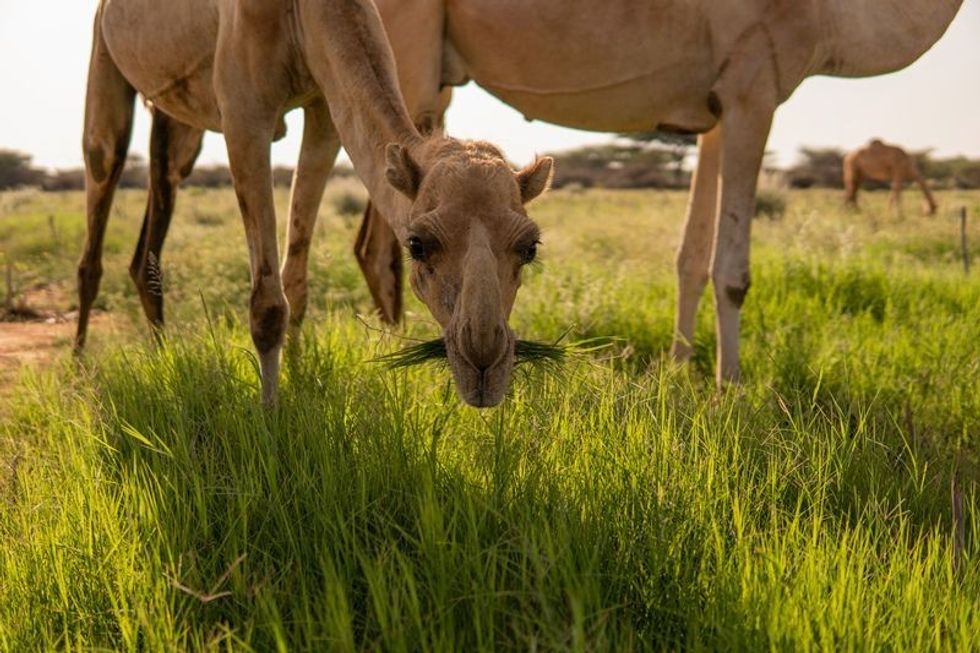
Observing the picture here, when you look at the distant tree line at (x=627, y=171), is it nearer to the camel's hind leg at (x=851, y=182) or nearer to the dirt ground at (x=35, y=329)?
the camel's hind leg at (x=851, y=182)

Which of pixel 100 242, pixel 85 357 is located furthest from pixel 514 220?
pixel 100 242

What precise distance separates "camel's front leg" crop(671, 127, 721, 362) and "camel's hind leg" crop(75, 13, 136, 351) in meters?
3.57

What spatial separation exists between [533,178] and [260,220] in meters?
1.64

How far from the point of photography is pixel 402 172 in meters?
2.91

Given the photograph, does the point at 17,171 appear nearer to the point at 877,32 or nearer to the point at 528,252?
the point at 877,32

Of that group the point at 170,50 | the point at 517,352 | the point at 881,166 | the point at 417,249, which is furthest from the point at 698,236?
the point at 881,166

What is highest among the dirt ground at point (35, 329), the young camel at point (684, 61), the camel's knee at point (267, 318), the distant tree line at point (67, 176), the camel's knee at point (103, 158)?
the distant tree line at point (67, 176)

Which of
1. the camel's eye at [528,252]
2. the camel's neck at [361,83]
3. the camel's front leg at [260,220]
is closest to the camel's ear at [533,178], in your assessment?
the camel's eye at [528,252]

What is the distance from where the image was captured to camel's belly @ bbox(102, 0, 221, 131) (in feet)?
15.3

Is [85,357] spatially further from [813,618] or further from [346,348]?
[813,618]

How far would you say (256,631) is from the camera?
2230 millimetres

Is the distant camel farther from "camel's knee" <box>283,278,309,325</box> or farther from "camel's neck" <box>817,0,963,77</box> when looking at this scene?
"camel's knee" <box>283,278,309,325</box>

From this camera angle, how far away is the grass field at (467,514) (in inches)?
85.8

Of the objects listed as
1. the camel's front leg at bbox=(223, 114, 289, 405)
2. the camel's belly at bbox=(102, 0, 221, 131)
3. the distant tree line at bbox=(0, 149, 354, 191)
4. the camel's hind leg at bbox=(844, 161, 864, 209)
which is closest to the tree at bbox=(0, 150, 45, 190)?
the distant tree line at bbox=(0, 149, 354, 191)
